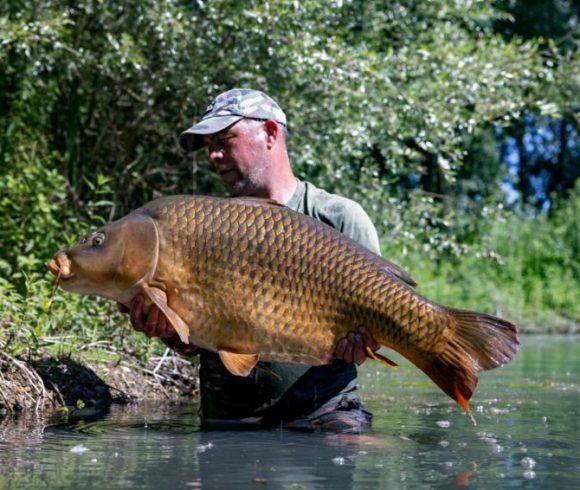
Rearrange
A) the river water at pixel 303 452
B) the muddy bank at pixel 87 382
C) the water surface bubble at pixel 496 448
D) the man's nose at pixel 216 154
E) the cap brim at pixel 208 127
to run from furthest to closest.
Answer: the muddy bank at pixel 87 382 → the man's nose at pixel 216 154 → the cap brim at pixel 208 127 → the water surface bubble at pixel 496 448 → the river water at pixel 303 452

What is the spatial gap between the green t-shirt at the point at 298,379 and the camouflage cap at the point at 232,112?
0.35 metres

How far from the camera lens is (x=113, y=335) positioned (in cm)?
669

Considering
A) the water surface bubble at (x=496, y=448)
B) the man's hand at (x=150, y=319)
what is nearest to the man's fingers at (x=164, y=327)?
the man's hand at (x=150, y=319)

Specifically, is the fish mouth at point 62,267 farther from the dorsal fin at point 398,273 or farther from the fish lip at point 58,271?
the dorsal fin at point 398,273

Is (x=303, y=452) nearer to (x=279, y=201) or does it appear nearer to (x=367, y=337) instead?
(x=367, y=337)

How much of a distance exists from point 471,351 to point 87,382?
8.42 ft

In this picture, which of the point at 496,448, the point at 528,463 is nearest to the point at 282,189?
the point at 496,448

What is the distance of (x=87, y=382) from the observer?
5879mm

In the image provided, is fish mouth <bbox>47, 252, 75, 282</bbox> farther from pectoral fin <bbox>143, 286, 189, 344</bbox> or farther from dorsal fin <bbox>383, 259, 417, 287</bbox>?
dorsal fin <bbox>383, 259, 417, 287</bbox>

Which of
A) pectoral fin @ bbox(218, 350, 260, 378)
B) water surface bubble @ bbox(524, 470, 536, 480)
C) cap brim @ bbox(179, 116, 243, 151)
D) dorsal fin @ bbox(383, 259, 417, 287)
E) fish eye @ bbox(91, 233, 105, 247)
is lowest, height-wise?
water surface bubble @ bbox(524, 470, 536, 480)

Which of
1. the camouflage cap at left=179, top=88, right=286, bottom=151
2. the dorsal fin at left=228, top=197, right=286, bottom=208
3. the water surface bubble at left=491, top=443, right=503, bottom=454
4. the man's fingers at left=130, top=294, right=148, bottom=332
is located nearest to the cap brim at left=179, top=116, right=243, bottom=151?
the camouflage cap at left=179, top=88, right=286, bottom=151

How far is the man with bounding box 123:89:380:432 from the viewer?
4629 millimetres

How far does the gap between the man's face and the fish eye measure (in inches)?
33.6

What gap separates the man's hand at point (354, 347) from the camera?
3990mm
